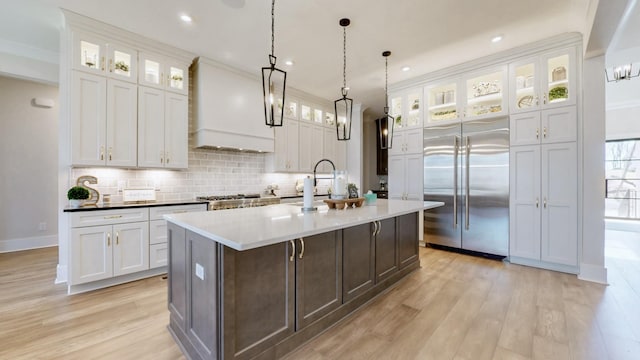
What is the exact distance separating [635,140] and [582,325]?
7.33 metres

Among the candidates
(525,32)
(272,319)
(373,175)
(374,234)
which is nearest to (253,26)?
(374,234)

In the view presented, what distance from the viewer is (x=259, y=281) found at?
1600 millimetres

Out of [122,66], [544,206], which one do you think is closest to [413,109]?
[544,206]

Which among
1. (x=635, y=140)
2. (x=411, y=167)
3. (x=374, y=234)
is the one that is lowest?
(x=374, y=234)

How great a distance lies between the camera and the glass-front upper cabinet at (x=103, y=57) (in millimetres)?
2830

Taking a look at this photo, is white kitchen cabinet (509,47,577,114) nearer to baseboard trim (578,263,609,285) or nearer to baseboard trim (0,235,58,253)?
baseboard trim (578,263,609,285)

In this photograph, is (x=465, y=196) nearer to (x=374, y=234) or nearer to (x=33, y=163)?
(x=374, y=234)

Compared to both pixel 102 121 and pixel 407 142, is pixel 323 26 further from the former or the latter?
pixel 102 121

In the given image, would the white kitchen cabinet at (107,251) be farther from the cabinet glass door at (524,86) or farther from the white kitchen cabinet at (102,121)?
the cabinet glass door at (524,86)

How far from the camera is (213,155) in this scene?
4.25 m

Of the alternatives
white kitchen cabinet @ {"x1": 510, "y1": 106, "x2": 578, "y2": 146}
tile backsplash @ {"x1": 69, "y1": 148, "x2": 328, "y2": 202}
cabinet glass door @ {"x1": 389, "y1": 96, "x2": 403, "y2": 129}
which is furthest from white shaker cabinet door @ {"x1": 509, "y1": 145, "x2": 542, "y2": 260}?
tile backsplash @ {"x1": 69, "y1": 148, "x2": 328, "y2": 202}

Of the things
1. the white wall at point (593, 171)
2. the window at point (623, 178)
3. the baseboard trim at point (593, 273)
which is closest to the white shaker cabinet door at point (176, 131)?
the white wall at point (593, 171)

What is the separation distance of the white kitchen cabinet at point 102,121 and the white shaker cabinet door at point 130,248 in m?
0.79

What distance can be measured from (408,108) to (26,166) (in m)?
6.68
